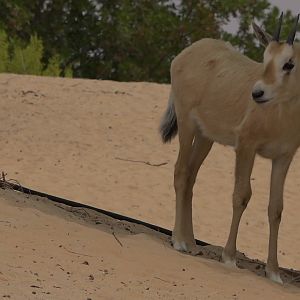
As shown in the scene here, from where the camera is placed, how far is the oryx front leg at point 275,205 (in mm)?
7891

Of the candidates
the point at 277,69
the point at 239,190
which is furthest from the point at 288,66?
the point at 239,190

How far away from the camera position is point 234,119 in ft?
26.7

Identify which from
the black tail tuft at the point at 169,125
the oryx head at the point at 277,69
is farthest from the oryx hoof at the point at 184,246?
the oryx head at the point at 277,69

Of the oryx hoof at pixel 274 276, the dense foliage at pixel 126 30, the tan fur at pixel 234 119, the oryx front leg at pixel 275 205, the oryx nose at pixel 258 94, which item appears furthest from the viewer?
the dense foliage at pixel 126 30

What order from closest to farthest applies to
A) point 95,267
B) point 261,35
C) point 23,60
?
point 95,267 < point 261,35 < point 23,60

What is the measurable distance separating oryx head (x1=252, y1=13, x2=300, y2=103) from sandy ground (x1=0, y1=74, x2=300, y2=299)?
4.44m

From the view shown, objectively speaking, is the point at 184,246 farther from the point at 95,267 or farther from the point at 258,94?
the point at 95,267

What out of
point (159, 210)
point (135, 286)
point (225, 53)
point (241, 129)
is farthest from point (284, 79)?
point (159, 210)

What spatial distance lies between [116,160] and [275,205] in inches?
271

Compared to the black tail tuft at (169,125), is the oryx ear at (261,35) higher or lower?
higher

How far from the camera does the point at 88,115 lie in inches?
642

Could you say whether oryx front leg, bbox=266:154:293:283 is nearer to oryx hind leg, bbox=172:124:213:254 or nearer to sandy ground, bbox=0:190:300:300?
sandy ground, bbox=0:190:300:300

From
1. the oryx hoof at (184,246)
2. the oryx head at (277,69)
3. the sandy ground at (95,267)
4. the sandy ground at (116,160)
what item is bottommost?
the sandy ground at (116,160)

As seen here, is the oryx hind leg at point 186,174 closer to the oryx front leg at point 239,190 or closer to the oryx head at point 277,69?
the oryx front leg at point 239,190
